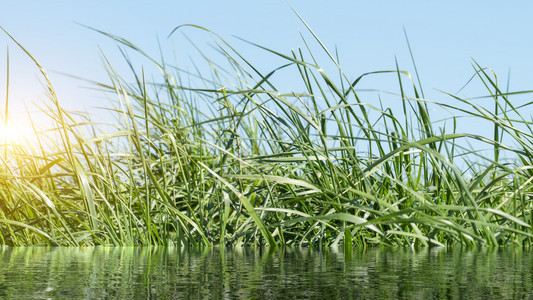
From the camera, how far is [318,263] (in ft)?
3.09

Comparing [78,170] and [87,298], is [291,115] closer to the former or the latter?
[78,170]

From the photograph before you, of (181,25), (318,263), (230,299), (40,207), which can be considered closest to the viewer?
(230,299)

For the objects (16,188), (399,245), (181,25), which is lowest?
(399,245)

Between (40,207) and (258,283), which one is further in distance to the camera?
(40,207)

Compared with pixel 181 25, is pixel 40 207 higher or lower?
lower

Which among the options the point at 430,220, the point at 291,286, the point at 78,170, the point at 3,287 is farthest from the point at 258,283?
the point at 78,170

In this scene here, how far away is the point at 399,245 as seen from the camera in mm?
1564

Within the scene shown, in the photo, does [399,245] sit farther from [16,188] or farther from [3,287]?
[16,188]

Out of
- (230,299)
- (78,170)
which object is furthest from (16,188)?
(230,299)

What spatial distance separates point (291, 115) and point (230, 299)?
1.26 metres

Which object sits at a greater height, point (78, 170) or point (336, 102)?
point (336, 102)

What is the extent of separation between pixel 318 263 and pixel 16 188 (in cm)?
165

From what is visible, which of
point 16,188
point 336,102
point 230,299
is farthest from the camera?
point 16,188

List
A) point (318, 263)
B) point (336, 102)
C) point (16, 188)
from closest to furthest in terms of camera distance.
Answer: point (318, 263), point (336, 102), point (16, 188)
